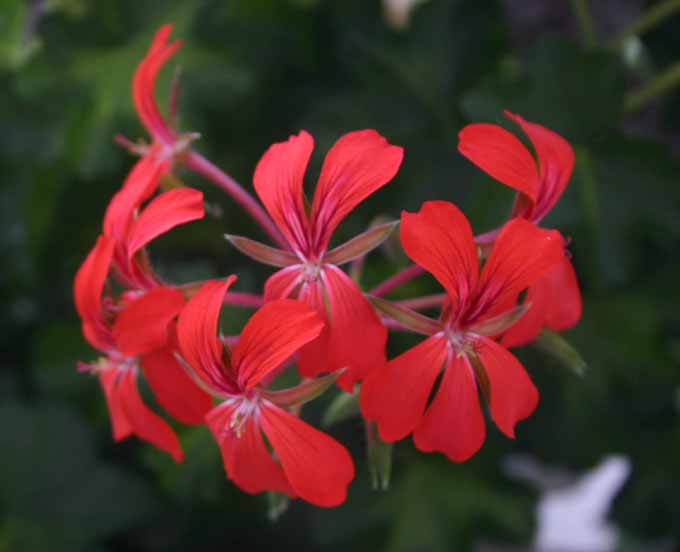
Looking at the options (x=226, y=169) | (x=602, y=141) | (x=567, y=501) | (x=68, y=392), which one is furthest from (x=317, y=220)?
(x=567, y=501)

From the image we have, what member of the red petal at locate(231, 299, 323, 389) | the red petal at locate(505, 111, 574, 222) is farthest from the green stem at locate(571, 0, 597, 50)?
the red petal at locate(231, 299, 323, 389)

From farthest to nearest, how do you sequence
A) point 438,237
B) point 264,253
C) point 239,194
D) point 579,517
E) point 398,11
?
point 579,517
point 398,11
point 239,194
point 264,253
point 438,237

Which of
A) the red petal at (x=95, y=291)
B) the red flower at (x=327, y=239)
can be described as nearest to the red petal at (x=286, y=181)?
the red flower at (x=327, y=239)

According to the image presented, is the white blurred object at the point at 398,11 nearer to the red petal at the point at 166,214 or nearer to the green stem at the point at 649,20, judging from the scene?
the green stem at the point at 649,20

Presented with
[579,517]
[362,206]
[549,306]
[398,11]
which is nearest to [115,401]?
[549,306]

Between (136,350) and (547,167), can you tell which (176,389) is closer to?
(136,350)

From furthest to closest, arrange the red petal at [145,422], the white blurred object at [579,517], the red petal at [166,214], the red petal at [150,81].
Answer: the white blurred object at [579,517] < the red petal at [150,81] < the red petal at [145,422] < the red petal at [166,214]
